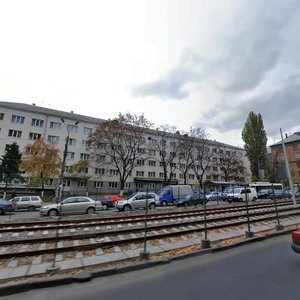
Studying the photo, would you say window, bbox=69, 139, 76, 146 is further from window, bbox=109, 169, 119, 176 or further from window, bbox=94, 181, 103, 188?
window, bbox=109, 169, 119, 176

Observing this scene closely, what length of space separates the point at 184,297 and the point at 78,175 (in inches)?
1833

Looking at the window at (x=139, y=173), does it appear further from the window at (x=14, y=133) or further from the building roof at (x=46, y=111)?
the window at (x=14, y=133)

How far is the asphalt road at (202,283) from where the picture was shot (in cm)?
425

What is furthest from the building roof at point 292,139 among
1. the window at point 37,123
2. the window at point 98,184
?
the window at point 37,123

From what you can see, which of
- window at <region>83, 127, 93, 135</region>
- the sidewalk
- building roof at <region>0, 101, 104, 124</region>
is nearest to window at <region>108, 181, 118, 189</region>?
window at <region>83, 127, 93, 135</region>

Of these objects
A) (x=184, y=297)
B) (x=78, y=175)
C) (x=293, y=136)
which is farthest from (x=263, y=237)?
(x=293, y=136)

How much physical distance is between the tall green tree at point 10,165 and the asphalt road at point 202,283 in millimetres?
39185

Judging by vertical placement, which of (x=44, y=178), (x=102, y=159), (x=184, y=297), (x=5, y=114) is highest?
(x=5, y=114)

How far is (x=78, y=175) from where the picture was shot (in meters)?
47.9

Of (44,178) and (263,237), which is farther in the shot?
(44,178)

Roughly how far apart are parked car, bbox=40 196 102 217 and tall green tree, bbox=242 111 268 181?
156 ft

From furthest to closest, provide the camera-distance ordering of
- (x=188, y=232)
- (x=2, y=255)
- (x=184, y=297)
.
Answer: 1. (x=188, y=232)
2. (x=2, y=255)
3. (x=184, y=297)

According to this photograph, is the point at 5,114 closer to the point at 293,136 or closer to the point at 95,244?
the point at 95,244

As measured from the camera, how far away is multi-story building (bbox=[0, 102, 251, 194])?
153 feet
